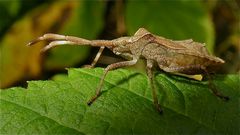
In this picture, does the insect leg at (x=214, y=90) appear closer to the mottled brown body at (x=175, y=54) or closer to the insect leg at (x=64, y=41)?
the mottled brown body at (x=175, y=54)

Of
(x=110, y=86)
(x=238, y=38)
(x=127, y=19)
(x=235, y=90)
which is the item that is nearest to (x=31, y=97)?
(x=110, y=86)

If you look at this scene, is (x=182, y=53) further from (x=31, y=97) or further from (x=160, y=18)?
(x=160, y=18)

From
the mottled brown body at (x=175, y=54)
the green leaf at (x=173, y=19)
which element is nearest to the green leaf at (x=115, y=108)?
the mottled brown body at (x=175, y=54)

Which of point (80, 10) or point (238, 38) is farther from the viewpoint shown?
point (238, 38)

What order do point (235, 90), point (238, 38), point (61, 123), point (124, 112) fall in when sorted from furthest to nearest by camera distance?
point (238, 38) < point (235, 90) < point (124, 112) < point (61, 123)

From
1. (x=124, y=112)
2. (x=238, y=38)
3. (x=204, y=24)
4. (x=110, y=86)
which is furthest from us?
(x=238, y=38)

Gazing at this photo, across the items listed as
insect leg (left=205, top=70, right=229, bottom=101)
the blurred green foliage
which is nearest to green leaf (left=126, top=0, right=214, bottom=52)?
the blurred green foliage

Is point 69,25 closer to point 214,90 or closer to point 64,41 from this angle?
point 64,41
